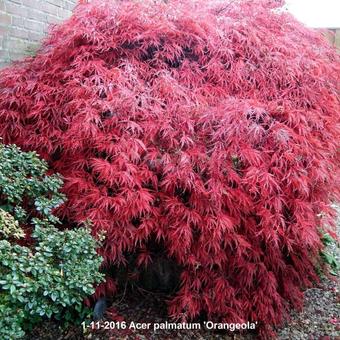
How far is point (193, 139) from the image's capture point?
1941mm

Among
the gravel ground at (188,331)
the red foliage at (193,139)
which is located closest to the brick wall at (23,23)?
the red foliage at (193,139)

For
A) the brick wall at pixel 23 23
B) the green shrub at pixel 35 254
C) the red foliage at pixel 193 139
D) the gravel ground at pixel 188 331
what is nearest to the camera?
the green shrub at pixel 35 254

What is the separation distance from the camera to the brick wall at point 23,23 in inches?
106

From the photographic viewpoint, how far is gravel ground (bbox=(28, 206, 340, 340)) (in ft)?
6.66

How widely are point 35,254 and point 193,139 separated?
0.93m

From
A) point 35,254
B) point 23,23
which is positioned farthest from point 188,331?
point 23,23

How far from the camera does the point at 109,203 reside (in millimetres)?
1789

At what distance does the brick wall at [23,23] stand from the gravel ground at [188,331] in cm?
187

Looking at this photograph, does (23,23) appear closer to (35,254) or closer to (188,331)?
(35,254)

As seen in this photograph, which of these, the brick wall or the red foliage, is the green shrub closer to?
the red foliage

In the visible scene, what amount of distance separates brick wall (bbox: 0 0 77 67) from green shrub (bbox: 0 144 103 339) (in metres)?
1.20

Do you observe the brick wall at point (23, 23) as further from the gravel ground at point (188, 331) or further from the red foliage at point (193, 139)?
the gravel ground at point (188, 331)

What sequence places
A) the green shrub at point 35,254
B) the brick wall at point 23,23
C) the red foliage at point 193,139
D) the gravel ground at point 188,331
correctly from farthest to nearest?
the brick wall at point 23,23, the gravel ground at point 188,331, the red foliage at point 193,139, the green shrub at point 35,254

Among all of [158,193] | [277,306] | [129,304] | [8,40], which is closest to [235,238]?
[158,193]
